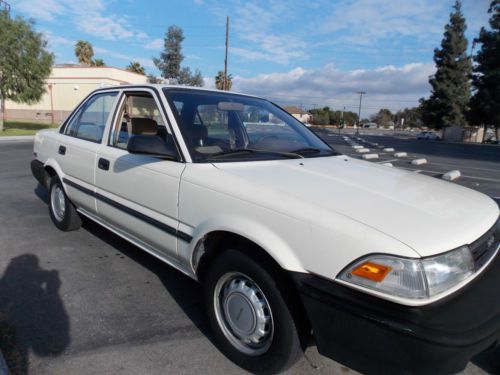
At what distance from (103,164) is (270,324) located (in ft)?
6.85

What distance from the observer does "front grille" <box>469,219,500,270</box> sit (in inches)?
75.3

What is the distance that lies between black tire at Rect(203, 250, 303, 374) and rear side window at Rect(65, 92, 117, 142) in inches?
79.0

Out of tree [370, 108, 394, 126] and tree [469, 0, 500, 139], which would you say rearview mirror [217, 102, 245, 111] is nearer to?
tree [469, 0, 500, 139]

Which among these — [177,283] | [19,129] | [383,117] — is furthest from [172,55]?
[383,117]

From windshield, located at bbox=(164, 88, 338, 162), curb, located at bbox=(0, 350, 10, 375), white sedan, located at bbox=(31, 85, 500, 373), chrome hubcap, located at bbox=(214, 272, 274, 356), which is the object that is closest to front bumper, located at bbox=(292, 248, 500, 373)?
white sedan, located at bbox=(31, 85, 500, 373)

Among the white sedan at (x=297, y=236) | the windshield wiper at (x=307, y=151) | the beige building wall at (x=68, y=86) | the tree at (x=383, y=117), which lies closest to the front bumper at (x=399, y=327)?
the white sedan at (x=297, y=236)

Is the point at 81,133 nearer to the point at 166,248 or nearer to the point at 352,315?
the point at 166,248

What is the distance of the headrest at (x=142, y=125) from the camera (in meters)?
3.42

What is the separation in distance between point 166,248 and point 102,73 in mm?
36785

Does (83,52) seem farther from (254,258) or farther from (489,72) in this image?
(254,258)

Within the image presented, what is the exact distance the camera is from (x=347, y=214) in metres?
1.81

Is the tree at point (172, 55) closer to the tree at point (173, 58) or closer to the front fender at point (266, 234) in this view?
the tree at point (173, 58)

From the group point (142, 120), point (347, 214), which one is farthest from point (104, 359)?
point (142, 120)

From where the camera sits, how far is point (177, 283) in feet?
11.0
